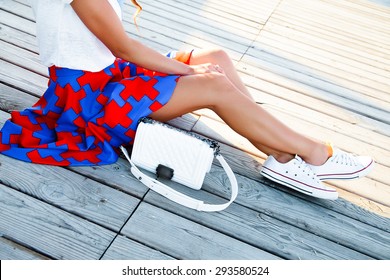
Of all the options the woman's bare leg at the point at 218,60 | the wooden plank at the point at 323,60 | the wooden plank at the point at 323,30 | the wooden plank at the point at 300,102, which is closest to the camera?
the woman's bare leg at the point at 218,60

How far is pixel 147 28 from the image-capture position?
264cm

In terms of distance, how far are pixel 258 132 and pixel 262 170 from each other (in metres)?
0.16

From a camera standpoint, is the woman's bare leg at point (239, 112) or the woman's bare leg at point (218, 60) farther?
the woman's bare leg at point (218, 60)

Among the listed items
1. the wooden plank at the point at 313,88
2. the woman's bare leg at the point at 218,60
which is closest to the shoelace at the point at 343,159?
the woman's bare leg at the point at 218,60

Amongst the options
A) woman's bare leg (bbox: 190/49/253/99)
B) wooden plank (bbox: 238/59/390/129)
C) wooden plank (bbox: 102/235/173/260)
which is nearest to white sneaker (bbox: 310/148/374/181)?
woman's bare leg (bbox: 190/49/253/99)

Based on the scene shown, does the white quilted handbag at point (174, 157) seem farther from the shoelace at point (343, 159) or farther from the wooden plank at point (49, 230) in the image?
the shoelace at point (343, 159)

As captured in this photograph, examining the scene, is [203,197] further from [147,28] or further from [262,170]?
[147,28]

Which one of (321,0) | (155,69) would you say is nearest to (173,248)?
(155,69)

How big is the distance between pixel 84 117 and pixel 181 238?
1.92ft

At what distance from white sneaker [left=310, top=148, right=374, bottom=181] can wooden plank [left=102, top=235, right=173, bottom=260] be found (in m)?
0.70

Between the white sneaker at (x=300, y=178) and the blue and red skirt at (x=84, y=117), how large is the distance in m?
0.49

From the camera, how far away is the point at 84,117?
1617mm

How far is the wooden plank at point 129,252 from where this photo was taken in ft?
4.25

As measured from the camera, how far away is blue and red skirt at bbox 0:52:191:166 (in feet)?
5.11
